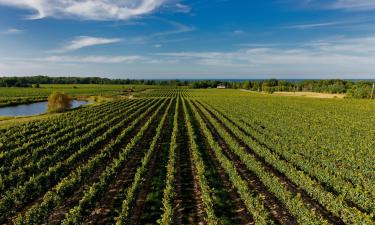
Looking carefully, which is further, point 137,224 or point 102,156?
point 102,156

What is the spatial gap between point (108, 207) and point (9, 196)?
4477mm

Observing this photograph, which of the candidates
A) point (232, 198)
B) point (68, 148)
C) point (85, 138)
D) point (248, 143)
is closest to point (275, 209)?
point (232, 198)

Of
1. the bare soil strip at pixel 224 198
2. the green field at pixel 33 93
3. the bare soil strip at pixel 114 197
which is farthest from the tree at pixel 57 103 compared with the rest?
the bare soil strip at pixel 224 198

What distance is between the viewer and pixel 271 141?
22812mm

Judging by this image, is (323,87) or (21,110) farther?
(323,87)

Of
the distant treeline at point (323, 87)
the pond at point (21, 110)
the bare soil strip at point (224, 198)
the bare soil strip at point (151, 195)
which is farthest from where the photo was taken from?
the distant treeline at point (323, 87)

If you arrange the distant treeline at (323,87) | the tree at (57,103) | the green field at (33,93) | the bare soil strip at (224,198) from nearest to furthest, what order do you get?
the bare soil strip at (224,198) < the tree at (57,103) < the green field at (33,93) < the distant treeline at (323,87)

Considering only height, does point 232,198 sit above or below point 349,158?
below

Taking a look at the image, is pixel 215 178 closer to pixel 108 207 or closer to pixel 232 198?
pixel 232 198

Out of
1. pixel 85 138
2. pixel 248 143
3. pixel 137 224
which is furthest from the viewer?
pixel 85 138

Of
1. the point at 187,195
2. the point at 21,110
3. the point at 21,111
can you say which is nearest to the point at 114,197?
the point at 187,195

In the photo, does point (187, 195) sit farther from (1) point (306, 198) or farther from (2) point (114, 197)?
(1) point (306, 198)

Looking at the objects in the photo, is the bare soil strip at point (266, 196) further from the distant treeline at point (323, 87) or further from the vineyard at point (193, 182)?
the distant treeline at point (323, 87)

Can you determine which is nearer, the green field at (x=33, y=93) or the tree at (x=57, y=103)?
the tree at (x=57, y=103)
